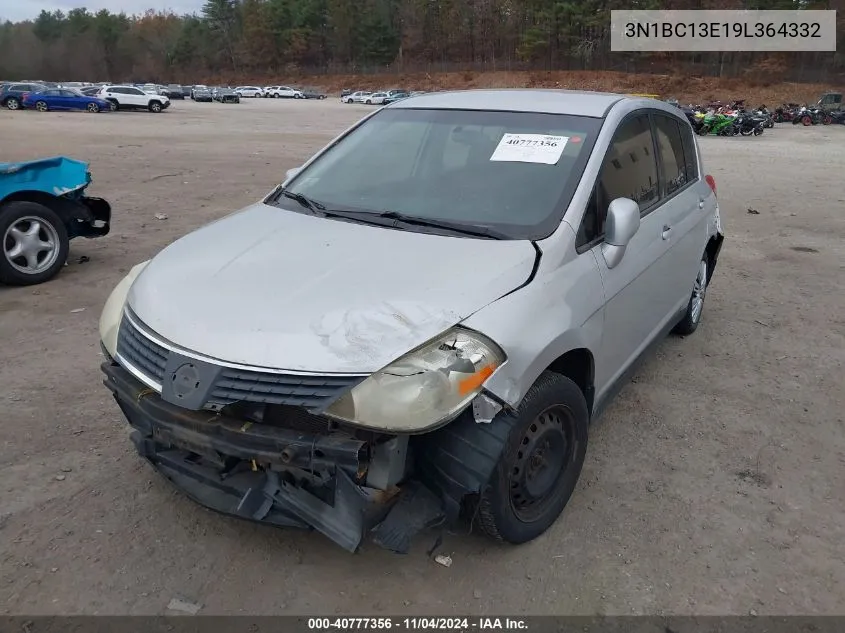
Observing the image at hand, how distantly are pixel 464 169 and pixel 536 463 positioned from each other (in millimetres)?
1536

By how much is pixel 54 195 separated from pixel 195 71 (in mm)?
119211

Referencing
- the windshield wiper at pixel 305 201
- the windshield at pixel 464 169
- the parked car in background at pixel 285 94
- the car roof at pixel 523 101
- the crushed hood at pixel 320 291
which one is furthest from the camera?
the parked car in background at pixel 285 94

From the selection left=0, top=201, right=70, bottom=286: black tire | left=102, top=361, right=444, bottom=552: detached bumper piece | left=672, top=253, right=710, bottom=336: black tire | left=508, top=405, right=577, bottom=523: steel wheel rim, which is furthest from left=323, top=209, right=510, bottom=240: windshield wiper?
left=0, top=201, right=70, bottom=286: black tire

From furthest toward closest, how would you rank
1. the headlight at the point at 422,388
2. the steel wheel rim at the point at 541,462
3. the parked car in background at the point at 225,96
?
1. the parked car in background at the point at 225,96
2. the steel wheel rim at the point at 541,462
3. the headlight at the point at 422,388

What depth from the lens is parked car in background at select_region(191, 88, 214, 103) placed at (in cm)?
5888

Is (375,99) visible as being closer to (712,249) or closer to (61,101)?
(61,101)

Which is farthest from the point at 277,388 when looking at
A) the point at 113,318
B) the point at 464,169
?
the point at 464,169

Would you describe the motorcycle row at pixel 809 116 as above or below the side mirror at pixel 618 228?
below

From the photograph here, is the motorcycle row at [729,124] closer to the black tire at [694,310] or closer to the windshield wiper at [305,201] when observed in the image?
the black tire at [694,310]

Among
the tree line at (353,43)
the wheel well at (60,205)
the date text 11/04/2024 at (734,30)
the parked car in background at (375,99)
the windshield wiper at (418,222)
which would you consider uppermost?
the tree line at (353,43)

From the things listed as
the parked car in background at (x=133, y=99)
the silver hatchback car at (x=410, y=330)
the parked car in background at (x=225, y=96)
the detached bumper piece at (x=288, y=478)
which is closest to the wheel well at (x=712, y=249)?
the silver hatchback car at (x=410, y=330)

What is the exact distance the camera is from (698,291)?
5.24 m

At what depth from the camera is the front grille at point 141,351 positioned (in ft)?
8.23

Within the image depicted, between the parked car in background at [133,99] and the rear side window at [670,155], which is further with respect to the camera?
the parked car in background at [133,99]
